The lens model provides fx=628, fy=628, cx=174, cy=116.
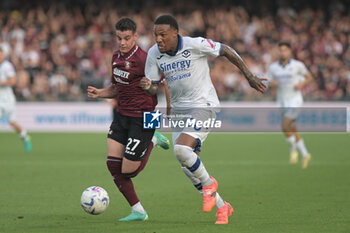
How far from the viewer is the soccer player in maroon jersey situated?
303 inches

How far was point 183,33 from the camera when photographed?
85.1 feet

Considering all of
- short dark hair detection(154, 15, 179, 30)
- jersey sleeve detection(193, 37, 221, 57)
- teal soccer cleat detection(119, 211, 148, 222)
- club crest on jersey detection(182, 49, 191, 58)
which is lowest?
teal soccer cleat detection(119, 211, 148, 222)

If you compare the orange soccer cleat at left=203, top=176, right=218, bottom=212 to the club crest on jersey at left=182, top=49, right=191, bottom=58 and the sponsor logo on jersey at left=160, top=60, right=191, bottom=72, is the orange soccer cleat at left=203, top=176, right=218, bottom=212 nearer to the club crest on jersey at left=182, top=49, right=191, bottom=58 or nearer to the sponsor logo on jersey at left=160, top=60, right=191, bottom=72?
the sponsor logo on jersey at left=160, top=60, right=191, bottom=72

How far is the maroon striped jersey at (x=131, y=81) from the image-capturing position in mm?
7781

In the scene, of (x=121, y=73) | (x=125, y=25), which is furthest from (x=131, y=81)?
(x=125, y=25)

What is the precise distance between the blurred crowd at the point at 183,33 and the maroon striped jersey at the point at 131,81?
50.6 feet

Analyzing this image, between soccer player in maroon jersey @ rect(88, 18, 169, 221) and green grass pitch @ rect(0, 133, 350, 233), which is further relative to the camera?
soccer player in maroon jersey @ rect(88, 18, 169, 221)

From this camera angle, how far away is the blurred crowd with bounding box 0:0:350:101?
24.3 meters

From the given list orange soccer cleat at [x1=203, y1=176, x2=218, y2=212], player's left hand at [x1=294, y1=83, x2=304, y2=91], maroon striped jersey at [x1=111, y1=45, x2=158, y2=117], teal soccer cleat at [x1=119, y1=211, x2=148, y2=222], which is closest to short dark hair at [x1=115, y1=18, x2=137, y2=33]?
maroon striped jersey at [x1=111, y1=45, x2=158, y2=117]

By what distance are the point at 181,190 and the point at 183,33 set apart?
16.1m

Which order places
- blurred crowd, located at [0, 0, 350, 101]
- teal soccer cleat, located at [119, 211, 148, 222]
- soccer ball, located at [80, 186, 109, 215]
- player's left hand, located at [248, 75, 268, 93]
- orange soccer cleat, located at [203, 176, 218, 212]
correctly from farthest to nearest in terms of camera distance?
blurred crowd, located at [0, 0, 350, 101], teal soccer cleat, located at [119, 211, 148, 222], soccer ball, located at [80, 186, 109, 215], player's left hand, located at [248, 75, 268, 93], orange soccer cleat, located at [203, 176, 218, 212]

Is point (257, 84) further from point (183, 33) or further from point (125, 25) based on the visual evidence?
point (183, 33)

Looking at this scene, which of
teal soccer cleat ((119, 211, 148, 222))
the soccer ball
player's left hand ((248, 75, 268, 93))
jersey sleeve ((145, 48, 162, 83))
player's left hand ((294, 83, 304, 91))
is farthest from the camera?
player's left hand ((294, 83, 304, 91))

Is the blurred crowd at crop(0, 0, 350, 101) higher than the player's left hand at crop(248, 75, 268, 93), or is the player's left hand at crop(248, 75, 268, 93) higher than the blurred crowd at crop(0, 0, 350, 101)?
the player's left hand at crop(248, 75, 268, 93)
